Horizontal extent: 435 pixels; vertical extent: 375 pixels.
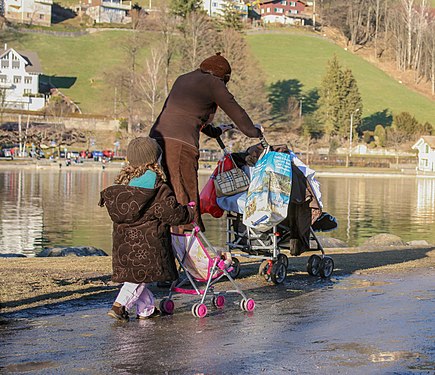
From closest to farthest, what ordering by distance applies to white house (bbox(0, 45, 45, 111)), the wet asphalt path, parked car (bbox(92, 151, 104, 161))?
the wet asphalt path < parked car (bbox(92, 151, 104, 161)) < white house (bbox(0, 45, 45, 111))

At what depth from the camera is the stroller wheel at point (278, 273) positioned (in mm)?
9273

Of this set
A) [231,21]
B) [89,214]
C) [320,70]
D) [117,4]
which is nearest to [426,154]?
[231,21]

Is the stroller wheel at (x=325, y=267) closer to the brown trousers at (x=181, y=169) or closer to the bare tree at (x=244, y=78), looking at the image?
the brown trousers at (x=181, y=169)

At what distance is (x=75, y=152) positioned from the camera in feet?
270

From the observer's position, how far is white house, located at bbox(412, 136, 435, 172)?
90188 millimetres

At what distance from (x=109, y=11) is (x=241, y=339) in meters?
136

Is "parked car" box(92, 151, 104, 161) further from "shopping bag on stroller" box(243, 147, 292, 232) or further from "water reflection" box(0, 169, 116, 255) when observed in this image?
"shopping bag on stroller" box(243, 147, 292, 232)

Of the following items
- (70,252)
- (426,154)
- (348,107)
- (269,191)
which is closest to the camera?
(269,191)

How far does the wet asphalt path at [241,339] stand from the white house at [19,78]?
93.1 meters

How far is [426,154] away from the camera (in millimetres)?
91312

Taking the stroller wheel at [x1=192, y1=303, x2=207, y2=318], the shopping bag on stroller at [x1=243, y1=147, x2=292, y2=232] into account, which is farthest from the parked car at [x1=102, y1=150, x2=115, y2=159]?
the stroller wheel at [x1=192, y1=303, x2=207, y2=318]

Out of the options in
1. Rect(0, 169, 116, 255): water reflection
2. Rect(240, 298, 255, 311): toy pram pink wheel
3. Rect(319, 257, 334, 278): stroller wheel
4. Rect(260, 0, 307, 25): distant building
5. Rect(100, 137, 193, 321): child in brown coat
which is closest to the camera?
Rect(100, 137, 193, 321): child in brown coat

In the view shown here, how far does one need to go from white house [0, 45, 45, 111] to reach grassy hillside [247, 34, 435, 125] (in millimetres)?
29743

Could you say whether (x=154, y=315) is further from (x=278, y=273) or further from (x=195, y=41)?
(x=195, y=41)
